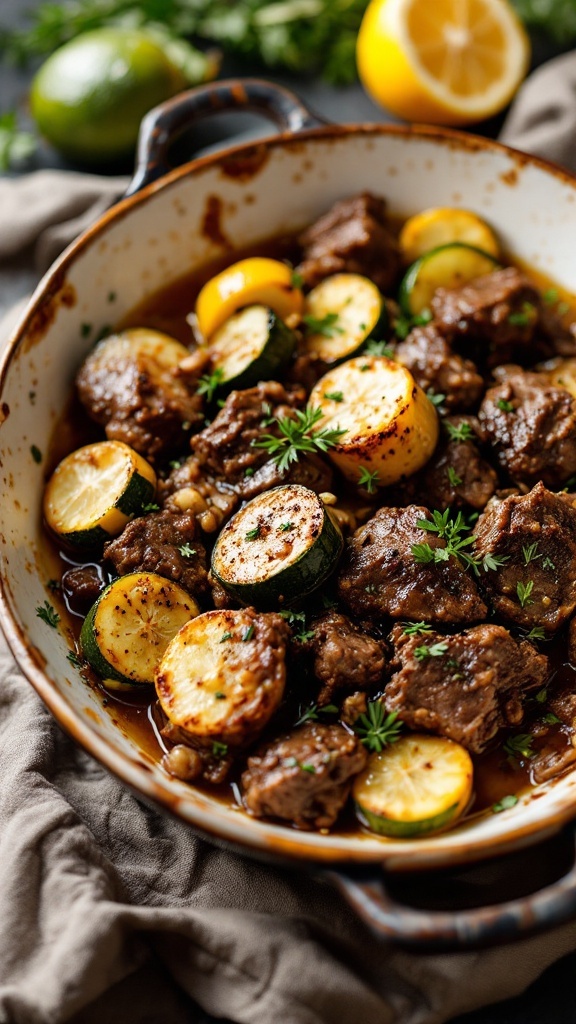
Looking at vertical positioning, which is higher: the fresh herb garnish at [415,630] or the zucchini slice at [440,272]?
the zucchini slice at [440,272]

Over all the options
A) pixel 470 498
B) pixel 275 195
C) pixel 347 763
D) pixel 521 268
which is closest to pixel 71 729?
Answer: pixel 347 763

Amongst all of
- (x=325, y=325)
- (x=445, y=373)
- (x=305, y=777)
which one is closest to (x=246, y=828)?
(x=305, y=777)

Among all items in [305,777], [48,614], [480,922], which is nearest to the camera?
[480,922]

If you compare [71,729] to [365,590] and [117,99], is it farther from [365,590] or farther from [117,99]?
[117,99]

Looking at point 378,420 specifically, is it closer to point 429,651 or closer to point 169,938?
point 429,651

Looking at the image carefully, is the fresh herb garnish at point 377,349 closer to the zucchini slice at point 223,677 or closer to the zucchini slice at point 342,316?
the zucchini slice at point 342,316

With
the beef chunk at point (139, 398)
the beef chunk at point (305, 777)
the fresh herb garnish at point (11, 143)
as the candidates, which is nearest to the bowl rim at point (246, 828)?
the beef chunk at point (305, 777)
